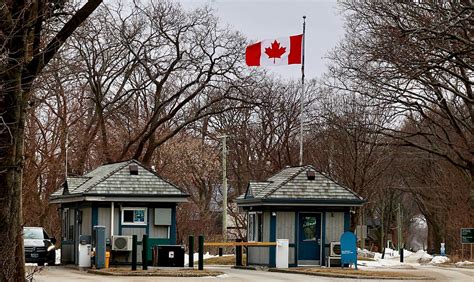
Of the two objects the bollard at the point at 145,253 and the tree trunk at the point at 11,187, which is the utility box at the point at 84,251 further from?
the tree trunk at the point at 11,187

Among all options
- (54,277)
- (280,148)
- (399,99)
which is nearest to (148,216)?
(54,277)

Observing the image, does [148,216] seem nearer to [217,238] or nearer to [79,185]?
[79,185]

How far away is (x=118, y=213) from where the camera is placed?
3600cm

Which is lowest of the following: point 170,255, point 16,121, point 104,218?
point 170,255

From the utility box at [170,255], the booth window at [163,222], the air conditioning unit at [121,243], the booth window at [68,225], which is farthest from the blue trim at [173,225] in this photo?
the booth window at [68,225]

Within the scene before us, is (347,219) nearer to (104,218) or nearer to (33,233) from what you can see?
(104,218)

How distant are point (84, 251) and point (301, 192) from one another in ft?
28.5

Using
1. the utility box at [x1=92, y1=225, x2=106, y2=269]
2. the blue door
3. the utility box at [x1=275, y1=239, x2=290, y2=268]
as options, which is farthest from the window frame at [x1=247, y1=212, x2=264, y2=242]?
the utility box at [x1=92, y1=225, x2=106, y2=269]

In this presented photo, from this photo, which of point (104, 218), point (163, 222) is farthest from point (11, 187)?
point (163, 222)

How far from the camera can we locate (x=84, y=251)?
114 ft

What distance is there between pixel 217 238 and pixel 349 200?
2316 cm

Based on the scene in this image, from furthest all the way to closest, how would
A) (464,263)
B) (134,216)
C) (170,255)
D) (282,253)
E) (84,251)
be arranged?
(464,263) < (282,253) < (134,216) < (170,255) < (84,251)

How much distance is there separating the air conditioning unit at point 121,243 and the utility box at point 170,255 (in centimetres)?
120

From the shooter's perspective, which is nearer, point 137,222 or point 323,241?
point 137,222
